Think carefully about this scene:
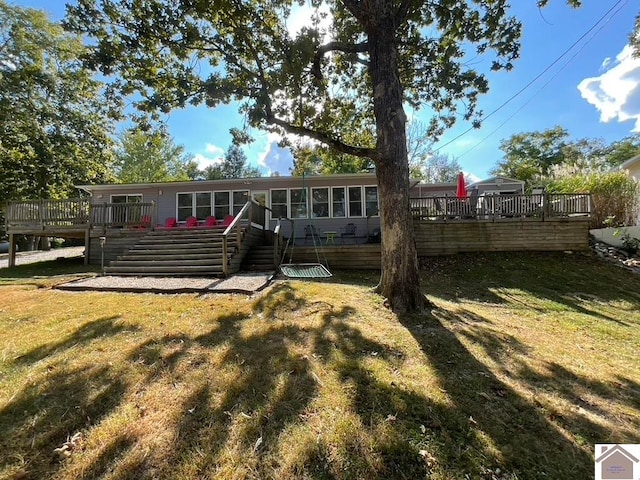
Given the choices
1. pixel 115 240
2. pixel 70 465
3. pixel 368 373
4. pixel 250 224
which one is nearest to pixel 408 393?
pixel 368 373

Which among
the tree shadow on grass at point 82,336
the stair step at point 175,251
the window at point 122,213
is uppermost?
the window at point 122,213

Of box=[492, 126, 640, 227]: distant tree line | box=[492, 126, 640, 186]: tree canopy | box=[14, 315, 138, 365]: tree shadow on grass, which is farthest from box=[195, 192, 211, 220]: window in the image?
box=[492, 126, 640, 186]: tree canopy

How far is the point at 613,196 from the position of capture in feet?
40.0

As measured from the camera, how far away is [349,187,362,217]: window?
13.4 m

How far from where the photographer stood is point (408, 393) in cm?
264

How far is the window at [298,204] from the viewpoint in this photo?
13617mm

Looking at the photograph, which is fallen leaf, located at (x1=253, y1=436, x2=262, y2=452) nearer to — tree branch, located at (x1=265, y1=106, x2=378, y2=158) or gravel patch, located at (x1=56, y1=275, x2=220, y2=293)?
tree branch, located at (x1=265, y1=106, x2=378, y2=158)

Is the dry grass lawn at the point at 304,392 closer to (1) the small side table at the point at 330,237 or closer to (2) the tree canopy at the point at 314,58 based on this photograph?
(2) the tree canopy at the point at 314,58

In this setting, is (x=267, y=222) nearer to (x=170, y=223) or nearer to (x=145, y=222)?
(x=170, y=223)

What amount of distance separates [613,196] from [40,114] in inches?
981

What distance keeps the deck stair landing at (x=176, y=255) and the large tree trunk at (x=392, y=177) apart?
476cm

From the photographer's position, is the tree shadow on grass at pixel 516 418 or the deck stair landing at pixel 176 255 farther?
the deck stair landing at pixel 176 255

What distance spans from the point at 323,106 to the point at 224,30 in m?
3.14

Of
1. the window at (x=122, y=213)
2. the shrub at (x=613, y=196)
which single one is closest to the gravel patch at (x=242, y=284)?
the window at (x=122, y=213)
